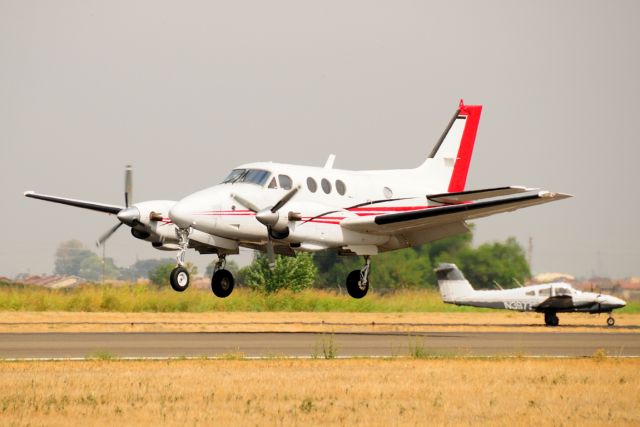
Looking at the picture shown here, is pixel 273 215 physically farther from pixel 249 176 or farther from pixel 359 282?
pixel 359 282

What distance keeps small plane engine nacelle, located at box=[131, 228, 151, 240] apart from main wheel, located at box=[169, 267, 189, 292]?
1978 mm

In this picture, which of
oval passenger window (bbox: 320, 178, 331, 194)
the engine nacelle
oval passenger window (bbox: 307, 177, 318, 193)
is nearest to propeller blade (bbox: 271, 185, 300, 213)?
oval passenger window (bbox: 307, 177, 318, 193)

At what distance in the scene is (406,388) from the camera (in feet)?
74.9

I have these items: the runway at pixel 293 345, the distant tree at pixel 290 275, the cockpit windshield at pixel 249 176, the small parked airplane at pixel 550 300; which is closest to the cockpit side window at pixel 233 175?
the cockpit windshield at pixel 249 176

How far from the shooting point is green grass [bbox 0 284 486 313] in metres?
50.4

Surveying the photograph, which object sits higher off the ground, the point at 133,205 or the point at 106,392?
the point at 133,205

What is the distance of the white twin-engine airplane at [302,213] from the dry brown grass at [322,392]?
6.06 meters

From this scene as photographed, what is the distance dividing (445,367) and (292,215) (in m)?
7.83

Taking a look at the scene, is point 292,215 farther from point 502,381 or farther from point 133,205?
point 502,381

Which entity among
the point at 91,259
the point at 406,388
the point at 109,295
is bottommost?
the point at 406,388

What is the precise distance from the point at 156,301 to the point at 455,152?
19044 millimetres

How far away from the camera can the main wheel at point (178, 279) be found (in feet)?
106

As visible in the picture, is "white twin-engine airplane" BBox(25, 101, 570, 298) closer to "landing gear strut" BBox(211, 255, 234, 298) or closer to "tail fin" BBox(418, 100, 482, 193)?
"landing gear strut" BBox(211, 255, 234, 298)

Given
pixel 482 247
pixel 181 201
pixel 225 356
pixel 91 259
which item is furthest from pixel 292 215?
pixel 91 259
